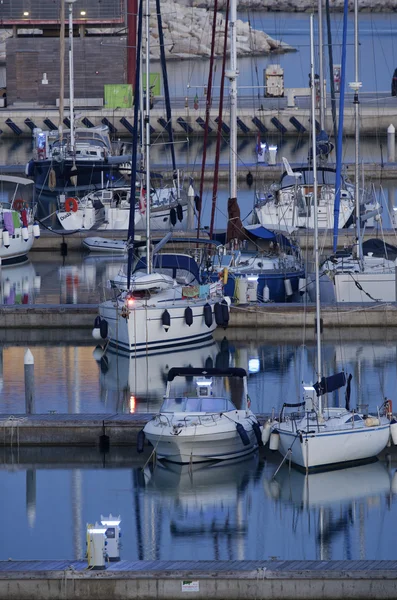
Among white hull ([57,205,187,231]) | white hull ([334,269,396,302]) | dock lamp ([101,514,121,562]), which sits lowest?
dock lamp ([101,514,121,562])

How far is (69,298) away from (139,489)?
1260 cm

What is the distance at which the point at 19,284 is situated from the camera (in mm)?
34312

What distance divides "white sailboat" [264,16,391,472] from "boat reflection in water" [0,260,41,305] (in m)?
12.4

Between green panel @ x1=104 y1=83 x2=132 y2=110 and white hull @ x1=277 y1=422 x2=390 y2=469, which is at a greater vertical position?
green panel @ x1=104 y1=83 x2=132 y2=110

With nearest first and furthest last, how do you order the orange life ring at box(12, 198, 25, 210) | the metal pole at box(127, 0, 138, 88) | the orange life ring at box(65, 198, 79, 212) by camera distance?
the orange life ring at box(12, 198, 25, 210)
the orange life ring at box(65, 198, 79, 212)
the metal pole at box(127, 0, 138, 88)

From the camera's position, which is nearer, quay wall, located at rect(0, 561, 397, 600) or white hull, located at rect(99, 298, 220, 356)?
quay wall, located at rect(0, 561, 397, 600)

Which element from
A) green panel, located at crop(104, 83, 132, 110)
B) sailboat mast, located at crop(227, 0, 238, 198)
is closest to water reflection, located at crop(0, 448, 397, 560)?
sailboat mast, located at crop(227, 0, 238, 198)

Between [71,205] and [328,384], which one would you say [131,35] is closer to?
[71,205]

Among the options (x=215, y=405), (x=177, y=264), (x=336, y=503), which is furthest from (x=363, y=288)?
(x=336, y=503)

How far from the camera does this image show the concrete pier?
51.0 ft

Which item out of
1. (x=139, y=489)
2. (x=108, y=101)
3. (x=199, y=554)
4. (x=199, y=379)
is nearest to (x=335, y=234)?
(x=199, y=379)

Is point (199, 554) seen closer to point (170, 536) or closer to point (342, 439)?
point (170, 536)

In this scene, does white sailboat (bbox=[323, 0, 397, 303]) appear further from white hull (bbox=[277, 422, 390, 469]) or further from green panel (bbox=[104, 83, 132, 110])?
green panel (bbox=[104, 83, 132, 110])

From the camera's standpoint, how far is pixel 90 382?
85.1 ft
